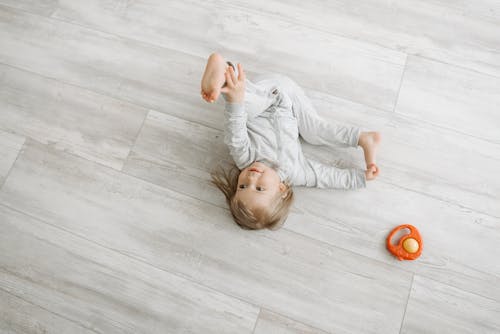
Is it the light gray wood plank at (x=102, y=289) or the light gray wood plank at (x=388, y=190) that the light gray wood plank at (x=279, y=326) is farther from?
the light gray wood plank at (x=388, y=190)

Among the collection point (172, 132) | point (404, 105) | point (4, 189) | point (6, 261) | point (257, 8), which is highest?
point (257, 8)

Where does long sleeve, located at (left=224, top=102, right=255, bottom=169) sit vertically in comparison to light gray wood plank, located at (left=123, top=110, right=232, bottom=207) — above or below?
above

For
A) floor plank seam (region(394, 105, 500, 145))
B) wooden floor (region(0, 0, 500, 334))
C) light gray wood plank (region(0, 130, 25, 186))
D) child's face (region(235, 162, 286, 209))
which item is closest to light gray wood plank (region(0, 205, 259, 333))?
wooden floor (region(0, 0, 500, 334))

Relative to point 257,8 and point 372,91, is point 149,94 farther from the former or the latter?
point 372,91

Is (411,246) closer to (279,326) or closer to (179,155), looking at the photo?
(279,326)

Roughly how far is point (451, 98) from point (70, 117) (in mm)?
1092

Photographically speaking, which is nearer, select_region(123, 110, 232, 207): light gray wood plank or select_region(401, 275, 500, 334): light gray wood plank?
select_region(401, 275, 500, 334): light gray wood plank

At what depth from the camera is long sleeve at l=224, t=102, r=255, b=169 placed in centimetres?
97

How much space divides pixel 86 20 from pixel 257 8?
0.54m

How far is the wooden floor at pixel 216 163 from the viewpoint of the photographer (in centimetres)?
105

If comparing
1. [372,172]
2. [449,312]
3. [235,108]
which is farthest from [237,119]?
[449,312]

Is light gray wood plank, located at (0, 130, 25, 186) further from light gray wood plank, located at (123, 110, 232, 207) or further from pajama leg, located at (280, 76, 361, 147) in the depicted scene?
pajama leg, located at (280, 76, 361, 147)

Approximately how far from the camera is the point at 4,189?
118cm

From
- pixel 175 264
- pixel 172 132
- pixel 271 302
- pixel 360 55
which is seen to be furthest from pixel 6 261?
pixel 360 55
